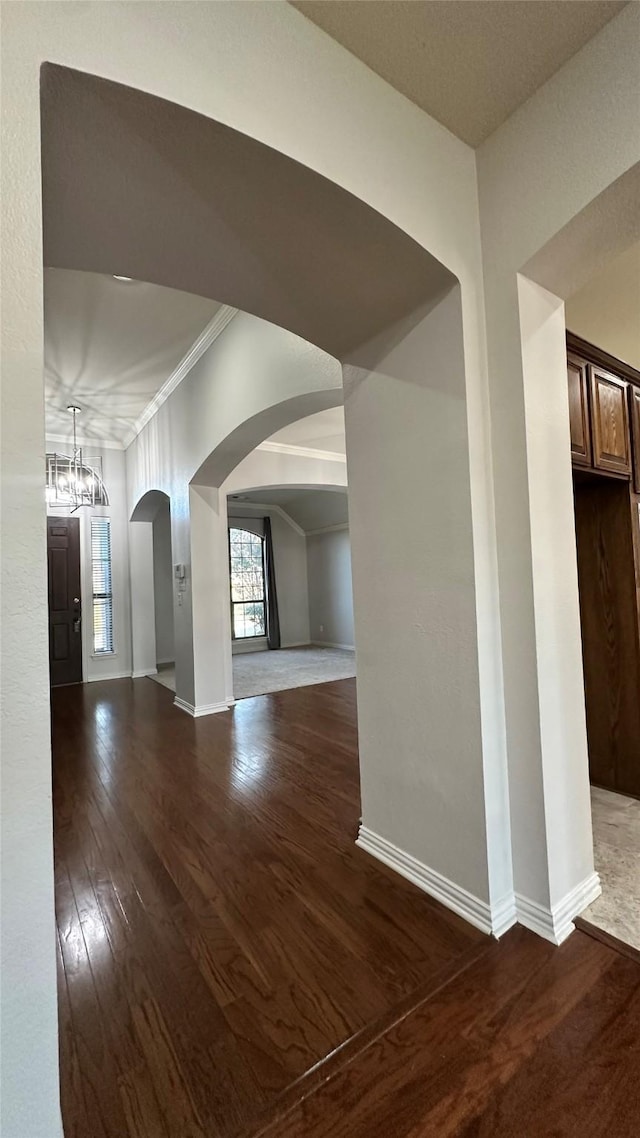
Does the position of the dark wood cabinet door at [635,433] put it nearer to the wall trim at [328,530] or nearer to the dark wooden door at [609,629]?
the dark wooden door at [609,629]

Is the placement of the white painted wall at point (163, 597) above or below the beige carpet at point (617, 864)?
above

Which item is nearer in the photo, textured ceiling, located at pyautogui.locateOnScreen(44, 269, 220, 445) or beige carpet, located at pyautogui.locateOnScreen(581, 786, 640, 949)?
beige carpet, located at pyautogui.locateOnScreen(581, 786, 640, 949)

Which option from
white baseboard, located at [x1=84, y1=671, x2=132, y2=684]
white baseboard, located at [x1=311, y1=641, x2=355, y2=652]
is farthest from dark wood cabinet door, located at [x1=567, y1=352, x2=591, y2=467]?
white baseboard, located at [x1=311, y1=641, x2=355, y2=652]

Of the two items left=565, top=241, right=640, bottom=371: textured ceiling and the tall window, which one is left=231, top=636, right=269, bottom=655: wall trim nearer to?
the tall window

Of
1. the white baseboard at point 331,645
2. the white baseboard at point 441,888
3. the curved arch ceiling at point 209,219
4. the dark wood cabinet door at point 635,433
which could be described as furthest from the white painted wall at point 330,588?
the curved arch ceiling at point 209,219

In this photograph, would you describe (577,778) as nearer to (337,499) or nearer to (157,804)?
(157,804)

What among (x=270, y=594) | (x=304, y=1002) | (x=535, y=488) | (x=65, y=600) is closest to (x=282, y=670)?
(x=270, y=594)

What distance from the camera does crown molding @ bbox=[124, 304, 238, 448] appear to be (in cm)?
350

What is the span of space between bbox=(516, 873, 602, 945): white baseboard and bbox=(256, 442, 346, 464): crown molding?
484 cm

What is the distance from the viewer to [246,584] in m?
9.05

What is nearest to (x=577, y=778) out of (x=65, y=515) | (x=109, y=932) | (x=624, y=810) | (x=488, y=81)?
(x=624, y=810)

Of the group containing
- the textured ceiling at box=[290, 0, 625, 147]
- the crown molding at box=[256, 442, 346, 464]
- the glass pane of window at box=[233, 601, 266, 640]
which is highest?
the crown molding at box=[256, 442, 346, 464]

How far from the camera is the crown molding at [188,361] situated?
11.5 feet

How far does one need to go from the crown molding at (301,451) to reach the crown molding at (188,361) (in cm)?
118
